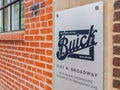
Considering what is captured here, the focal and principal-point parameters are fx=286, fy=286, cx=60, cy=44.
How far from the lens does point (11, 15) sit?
5.53 m

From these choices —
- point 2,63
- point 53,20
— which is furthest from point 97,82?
point 2,63

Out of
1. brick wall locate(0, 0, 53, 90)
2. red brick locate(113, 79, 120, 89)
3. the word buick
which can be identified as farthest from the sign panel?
brick wall locate(0, 0, 53, 90)

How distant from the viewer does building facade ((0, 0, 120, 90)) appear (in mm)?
2229

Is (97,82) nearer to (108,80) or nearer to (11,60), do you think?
(108,80)

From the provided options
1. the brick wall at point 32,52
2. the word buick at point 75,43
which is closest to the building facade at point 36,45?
the brick wall at point 32,52

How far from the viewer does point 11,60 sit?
5.00 m

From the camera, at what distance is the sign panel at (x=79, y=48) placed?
2373 millimetres

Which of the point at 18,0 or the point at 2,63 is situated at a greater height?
the point at 18,0

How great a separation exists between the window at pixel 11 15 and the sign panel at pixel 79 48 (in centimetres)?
188

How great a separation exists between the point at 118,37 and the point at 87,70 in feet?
1.60

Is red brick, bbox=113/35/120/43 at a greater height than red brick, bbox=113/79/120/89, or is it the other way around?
red brick, bbox=113/35/120/43

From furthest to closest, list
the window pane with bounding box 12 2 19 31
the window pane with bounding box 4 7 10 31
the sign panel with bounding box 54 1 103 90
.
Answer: the window pane with bounding box 4 7 10 31 < the window pane with bounding box 12 2 19 31 < the sign panel with bounding box 54 1 103 90

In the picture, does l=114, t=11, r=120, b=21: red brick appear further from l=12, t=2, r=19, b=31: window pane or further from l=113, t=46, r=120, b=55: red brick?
l=12, t=2, r=19, b=31: window pane

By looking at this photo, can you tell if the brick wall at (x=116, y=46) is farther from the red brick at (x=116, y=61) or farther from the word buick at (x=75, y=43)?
the word buick at (x=75, y=43)
